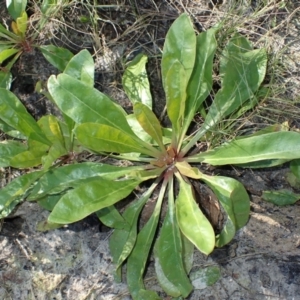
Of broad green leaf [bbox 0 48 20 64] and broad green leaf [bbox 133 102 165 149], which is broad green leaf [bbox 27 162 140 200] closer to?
broad green leaf [bbox 133 102 165 149]

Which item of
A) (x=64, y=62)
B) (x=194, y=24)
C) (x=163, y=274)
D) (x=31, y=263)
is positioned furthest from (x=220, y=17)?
(x=31, y=263)

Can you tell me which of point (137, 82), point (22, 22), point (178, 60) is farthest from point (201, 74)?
point (22, 22)

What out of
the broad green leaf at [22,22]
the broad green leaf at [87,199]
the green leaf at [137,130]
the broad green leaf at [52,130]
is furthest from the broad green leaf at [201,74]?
the broad green leaf at [22,22]

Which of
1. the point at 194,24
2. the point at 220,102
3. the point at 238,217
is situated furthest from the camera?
the point at 194,24

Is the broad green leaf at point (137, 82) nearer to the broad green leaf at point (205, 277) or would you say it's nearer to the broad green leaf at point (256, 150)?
the broad green leaf at point (256, 150)

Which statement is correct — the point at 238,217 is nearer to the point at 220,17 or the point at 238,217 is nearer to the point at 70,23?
the point at 220,17

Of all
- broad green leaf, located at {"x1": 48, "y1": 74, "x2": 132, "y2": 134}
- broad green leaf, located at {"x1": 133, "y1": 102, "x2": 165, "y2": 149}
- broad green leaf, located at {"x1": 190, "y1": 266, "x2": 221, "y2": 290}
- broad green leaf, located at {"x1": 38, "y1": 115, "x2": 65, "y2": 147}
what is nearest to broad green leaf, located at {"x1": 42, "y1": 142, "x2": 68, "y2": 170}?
broad green leaf, located at {"x1": 38, "y1": 115, "x2": 65, "y2": 147}
